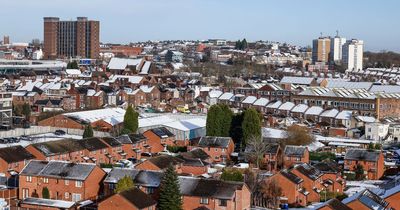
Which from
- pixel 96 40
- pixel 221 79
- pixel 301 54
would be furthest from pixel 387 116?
pixel 301 54

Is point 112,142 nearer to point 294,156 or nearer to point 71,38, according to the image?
point 294,156

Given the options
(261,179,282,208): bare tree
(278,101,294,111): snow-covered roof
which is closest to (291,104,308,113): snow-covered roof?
(278,101,294,111): snow-covered roof

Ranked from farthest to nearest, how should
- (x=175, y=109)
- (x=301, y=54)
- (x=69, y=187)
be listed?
(x=301, y=54), (x=175, y=109), (x=69, y=187)

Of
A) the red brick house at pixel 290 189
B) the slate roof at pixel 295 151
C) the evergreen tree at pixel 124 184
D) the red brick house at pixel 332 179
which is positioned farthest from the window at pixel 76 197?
the slate roof at pixel 295 151

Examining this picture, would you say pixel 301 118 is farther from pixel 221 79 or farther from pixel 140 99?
pixel 221 79

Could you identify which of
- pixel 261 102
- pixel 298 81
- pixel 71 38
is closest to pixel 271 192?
pixel 261 102
